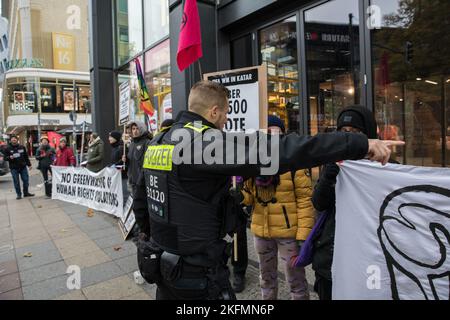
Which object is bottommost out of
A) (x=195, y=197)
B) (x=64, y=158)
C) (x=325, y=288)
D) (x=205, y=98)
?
(x=325, y=288)

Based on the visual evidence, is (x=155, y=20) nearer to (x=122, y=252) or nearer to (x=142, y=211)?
(x=122, y=252)

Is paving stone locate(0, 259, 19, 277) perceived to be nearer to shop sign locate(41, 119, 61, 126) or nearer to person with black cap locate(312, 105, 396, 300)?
person with black cap locate(312, 105, 396, 300)

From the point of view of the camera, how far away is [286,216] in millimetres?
2908

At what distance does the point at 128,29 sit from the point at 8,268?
8386 millimetres

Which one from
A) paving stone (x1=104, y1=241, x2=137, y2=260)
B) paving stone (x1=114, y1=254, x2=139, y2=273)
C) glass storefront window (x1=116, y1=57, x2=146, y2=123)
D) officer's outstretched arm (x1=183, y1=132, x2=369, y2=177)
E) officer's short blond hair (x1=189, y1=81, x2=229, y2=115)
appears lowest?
paving stone (x1=114, y1=254, x2=139, y2=273)

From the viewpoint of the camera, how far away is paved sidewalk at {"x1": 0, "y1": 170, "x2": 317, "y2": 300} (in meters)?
3.69

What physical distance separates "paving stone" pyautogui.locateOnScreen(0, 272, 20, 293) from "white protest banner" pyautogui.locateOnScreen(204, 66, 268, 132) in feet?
10.4

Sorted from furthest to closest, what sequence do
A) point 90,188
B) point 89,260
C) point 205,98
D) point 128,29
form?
point 128,29 → point 90,188 → point 89,260 → point 205,98

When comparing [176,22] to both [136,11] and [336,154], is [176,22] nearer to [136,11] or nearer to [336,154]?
[136,11]

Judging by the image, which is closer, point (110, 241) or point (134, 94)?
point (110, 241)

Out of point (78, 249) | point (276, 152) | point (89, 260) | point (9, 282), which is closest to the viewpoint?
point (276, 152)

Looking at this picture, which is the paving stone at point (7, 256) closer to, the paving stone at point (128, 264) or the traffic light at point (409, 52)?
the paving stone at point (128, 264)

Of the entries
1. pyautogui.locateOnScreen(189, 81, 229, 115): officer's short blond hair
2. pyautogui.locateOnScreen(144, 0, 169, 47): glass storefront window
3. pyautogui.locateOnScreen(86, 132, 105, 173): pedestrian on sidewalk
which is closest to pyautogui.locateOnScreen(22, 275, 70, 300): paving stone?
pyautogui.locateOnScreen(189, 81, 229, 115): officer's short blond hair

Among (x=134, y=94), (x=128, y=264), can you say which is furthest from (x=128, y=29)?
(x=128, y=264)
